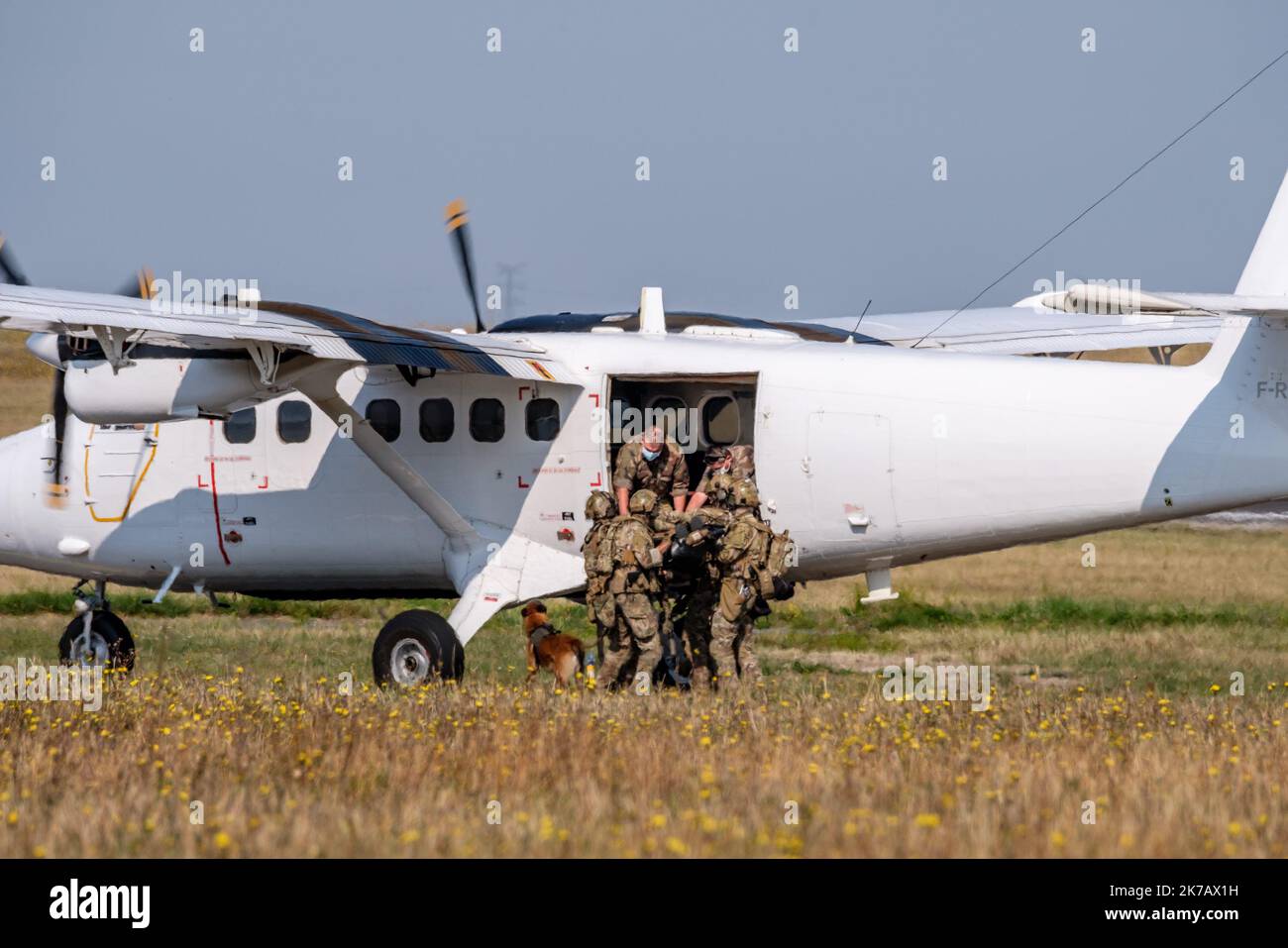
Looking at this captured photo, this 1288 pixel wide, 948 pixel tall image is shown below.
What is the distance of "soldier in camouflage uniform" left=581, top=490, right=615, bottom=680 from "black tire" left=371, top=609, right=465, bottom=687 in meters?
1.51

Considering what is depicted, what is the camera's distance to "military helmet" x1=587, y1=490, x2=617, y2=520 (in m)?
14.4

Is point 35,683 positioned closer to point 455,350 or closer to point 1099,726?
point 455,350

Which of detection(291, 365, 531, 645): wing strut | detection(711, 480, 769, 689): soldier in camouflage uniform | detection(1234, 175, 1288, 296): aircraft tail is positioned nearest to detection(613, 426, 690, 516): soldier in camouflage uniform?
detection(711, 480, 769, 689): soldier in camouflage uniform

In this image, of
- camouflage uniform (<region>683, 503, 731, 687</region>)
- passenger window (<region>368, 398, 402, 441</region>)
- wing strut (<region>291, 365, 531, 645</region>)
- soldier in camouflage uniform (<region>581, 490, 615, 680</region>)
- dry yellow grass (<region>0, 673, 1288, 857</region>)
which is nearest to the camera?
dry yellow grass (<region>0, 673, 1288, 857</region>)

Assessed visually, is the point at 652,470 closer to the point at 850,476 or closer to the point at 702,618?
the point at 702,618

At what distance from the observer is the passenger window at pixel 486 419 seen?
15.8m

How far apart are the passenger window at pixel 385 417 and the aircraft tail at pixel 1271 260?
775 centimetres

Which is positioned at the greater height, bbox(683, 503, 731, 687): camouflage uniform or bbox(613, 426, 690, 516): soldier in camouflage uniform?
bbox(613, 426, 690, 516): soldier in camouflage uniform

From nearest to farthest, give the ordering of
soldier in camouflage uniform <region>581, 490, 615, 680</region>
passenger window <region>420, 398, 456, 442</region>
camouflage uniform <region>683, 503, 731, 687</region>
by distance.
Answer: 1. soldier in camouflage uniform <region>581, 490, 615, 680</region>
2. camouflage uniform <region>683, 503, 731, 687</region>
3. passenger window <region>420, 398, 456, 442</region>

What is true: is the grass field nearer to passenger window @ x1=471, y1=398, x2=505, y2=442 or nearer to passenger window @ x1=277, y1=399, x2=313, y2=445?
passenger window @ x1=471, y1=398, x2=505, y2=442

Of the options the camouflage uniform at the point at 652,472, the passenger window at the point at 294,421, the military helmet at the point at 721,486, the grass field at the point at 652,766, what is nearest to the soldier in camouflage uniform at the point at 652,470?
the camouflage uniform at the point at 652,472

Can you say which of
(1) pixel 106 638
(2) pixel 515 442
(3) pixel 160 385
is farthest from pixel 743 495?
(1) pixel 106 638

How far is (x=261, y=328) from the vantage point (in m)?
14.0
